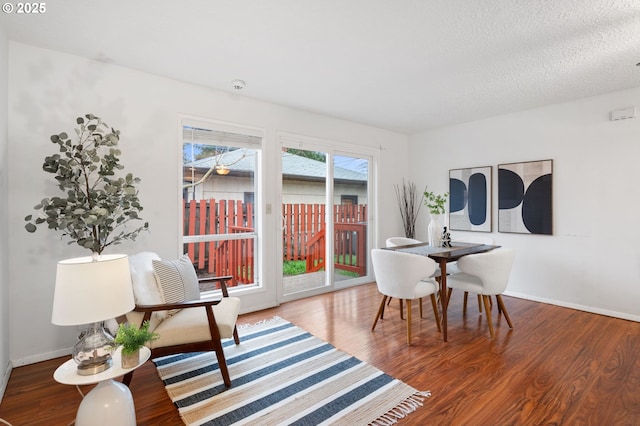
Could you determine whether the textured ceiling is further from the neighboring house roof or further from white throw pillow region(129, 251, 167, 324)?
white throw pillow region(129, 251, 167, 324)

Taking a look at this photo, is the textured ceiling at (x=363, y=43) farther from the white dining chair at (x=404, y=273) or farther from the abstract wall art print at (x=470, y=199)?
the white dining chair at (x=404, y=273)

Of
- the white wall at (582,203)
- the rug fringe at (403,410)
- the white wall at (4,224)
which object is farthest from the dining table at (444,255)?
the white wall at (4,224)

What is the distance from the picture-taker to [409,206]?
550 centimetres

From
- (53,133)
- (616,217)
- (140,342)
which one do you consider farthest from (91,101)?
(616,217)

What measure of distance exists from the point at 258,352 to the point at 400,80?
116 inches

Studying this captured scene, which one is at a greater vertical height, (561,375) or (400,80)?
(400,80)

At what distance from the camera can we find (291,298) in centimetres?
411

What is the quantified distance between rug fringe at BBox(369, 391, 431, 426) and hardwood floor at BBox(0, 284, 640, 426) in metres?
0.04

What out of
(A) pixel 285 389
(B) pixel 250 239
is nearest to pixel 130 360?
(A) pixel 285 389

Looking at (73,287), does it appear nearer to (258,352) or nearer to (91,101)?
(258,352)

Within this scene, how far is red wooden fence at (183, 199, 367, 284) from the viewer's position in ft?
11.2

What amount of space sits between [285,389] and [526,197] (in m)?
3.90

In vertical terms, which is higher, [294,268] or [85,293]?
[85,293]

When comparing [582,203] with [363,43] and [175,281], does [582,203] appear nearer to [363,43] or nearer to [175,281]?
[363,43]
